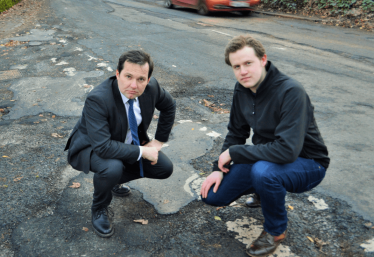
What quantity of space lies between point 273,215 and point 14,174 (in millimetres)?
2646

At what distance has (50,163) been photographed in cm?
365

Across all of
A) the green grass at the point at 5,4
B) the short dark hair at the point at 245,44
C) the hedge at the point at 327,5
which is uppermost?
the hedge at the point at 327,5

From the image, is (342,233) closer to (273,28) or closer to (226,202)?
(226,202)

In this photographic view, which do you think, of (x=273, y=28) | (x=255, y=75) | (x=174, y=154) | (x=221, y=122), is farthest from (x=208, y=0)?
(x=255, y=75)

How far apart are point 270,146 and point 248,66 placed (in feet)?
2.02

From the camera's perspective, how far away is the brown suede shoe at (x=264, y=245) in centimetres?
238

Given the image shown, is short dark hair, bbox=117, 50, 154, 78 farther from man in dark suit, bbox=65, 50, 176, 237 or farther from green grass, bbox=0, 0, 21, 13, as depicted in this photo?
green grass, bbox=0, 0, 21, 13

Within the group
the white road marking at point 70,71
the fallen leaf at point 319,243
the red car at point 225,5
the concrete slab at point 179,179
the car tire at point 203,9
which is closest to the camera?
the fallen leaf at point 319,243

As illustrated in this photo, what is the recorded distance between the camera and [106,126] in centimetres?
254

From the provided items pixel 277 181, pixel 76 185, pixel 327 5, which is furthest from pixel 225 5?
pixel 277 181

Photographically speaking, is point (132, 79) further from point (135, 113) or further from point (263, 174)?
point (263, 174)

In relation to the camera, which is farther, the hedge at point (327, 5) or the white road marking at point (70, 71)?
the hedge at point (327, 5)

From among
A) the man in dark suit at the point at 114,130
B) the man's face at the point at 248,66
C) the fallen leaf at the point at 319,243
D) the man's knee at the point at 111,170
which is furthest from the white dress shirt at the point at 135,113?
the fallen leaf at the point at 319,243

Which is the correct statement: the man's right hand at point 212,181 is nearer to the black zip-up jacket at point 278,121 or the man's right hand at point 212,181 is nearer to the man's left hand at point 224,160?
the man's left hand at point 224,160
